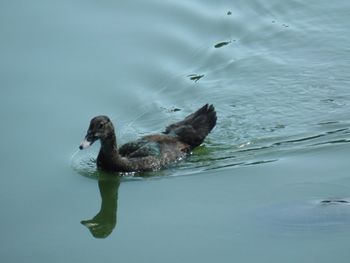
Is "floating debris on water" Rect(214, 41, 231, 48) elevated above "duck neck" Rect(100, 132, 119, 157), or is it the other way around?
"floating debris on water" Rect(214, 41, 231, 48)

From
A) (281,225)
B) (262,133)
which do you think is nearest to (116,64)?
(262,133)

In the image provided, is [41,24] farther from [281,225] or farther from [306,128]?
[281,225]

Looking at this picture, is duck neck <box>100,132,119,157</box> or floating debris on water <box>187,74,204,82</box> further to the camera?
floating debris on water <box>187,74,204,82</box>

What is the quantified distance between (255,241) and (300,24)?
774 centimetres

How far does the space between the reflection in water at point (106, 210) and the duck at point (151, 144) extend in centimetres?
19

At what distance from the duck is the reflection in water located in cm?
19

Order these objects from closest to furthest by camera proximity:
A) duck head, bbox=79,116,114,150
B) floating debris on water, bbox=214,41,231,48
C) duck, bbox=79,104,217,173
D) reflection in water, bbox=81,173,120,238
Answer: reflection in water, bbox=81,173,120,238
duck head, bbox=79,116,114,150
duck, bbox=79,104,217,173
floating debris on water, bbox=214,41,231,48

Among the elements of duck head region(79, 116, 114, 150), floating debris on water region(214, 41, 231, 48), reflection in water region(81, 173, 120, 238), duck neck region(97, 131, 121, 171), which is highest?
floating debris on water region(214, 41, 231, 48)

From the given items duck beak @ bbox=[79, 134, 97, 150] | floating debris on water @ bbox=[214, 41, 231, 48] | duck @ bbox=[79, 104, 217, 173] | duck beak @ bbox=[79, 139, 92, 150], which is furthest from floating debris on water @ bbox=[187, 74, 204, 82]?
duck beak @ bbox=[79, 139, 92, 150]

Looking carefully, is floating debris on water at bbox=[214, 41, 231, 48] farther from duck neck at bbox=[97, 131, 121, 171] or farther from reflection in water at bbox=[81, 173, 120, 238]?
reflection in water at bbox=[81, 173, 120, 238]

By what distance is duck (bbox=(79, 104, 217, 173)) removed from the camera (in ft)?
43.2

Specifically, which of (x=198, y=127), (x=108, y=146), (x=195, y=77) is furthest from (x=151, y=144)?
(x=195, y=77)

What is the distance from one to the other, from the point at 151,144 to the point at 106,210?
173 centimetres

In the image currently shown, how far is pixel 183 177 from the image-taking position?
1305 cm
